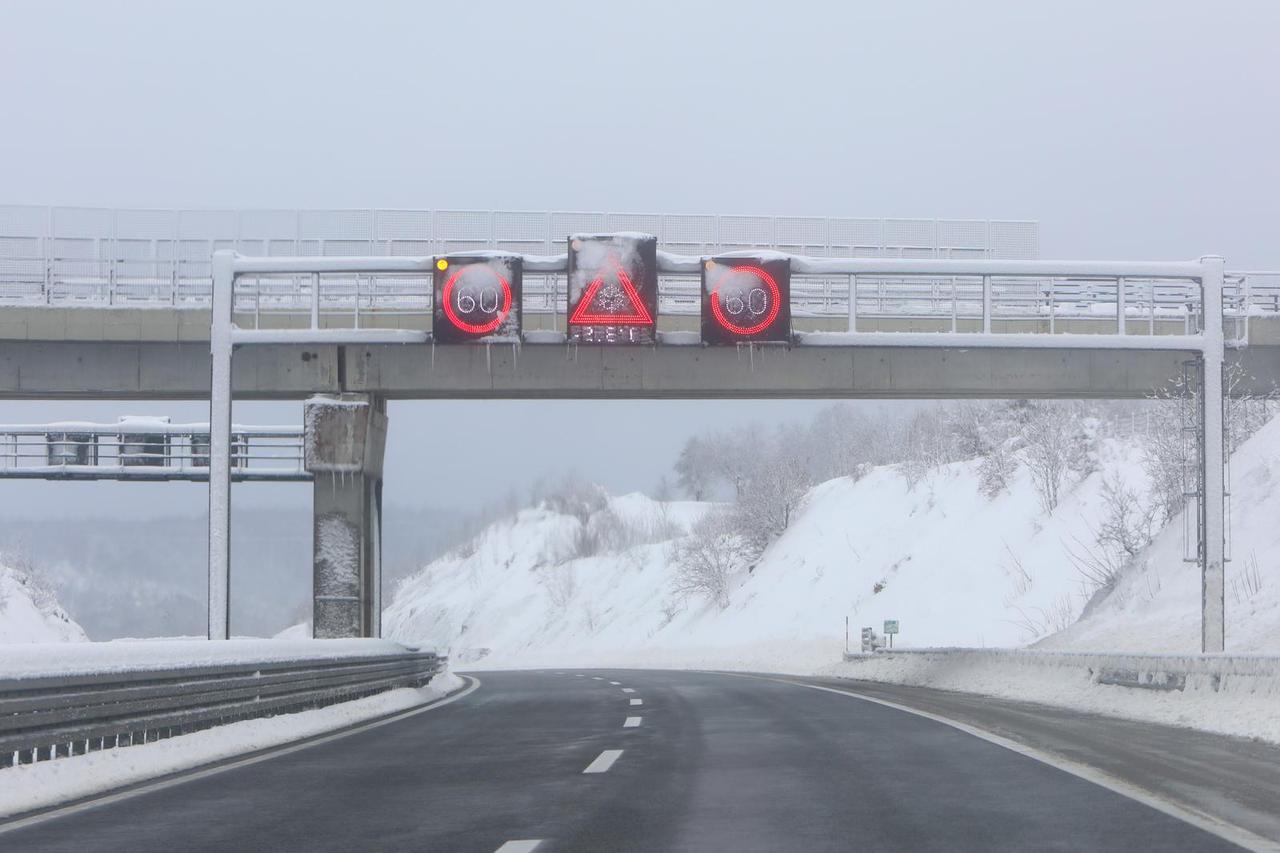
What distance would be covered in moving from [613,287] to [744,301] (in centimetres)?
202

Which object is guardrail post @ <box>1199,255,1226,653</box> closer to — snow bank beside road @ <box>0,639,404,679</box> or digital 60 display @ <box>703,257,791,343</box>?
digital 60 display @ <box>703,257,791,343</box>

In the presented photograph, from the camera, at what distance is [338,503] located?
1059 inches

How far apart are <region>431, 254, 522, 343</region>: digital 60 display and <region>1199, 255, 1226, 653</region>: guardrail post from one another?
1069 cm

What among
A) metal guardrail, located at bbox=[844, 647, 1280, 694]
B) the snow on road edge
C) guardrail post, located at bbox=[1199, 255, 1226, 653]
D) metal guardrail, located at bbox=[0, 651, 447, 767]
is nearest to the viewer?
the snow on road edge

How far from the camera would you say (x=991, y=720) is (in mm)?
16875

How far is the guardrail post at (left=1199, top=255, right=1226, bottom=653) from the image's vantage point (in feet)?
74.4

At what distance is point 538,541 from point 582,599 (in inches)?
1419

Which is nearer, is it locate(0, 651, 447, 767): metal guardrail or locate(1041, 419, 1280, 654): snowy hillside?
locate(0, 651, 447, 767): metal guardrail

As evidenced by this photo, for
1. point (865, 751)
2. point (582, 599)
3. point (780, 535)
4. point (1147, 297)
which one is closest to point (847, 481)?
point (780, 535)

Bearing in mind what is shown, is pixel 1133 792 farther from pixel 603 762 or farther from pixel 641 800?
pixel 603 762

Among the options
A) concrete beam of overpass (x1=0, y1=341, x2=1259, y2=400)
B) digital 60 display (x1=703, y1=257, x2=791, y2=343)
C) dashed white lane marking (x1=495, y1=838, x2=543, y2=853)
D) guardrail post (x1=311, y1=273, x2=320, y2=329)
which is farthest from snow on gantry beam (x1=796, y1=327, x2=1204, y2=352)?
dashed white lane marking (x1=495, y1=838, x2=543, y2=853)

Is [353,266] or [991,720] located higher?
[353,266]

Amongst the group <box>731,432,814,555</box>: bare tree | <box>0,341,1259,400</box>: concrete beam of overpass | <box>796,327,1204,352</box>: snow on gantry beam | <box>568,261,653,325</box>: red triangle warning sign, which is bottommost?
<box>731,432,814,555</box>: bare tree

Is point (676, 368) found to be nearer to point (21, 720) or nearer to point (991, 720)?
point (991, 720)
